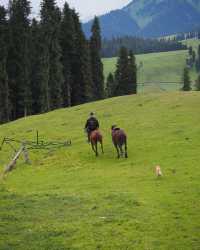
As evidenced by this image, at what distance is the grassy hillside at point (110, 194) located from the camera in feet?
51.0

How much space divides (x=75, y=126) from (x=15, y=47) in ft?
118

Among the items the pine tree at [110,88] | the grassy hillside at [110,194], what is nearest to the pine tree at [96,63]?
the pine tree at [110,88]

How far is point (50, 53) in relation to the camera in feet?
263

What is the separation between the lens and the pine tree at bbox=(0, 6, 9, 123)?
247 feet

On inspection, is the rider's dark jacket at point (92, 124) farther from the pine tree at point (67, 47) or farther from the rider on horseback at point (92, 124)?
the pine tree at point (67, 47)

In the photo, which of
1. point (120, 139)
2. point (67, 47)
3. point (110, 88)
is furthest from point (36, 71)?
point (120, 139)

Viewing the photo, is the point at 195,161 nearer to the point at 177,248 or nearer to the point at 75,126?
the point at 177,248

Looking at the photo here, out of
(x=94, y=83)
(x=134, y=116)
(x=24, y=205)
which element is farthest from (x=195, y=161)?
(x=94, y=83)

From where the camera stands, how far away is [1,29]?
7569 centimetres

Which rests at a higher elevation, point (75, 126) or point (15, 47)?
point (15, 47)

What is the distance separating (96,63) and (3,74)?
2500cm

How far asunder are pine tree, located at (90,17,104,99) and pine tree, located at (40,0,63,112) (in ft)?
49.0

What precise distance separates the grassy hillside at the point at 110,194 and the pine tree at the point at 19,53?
34687 millimetres

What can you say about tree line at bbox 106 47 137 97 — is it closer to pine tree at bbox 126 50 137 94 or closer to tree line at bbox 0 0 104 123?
pine tree at bbox 126 50 137 94
